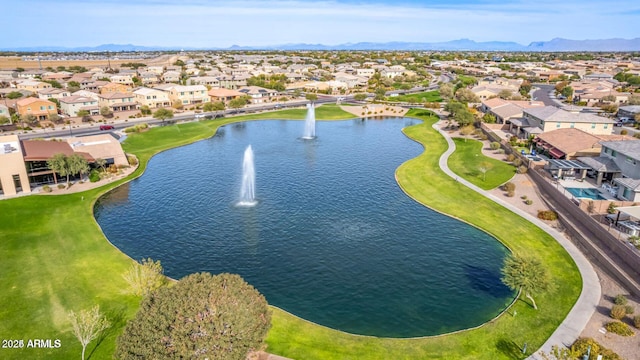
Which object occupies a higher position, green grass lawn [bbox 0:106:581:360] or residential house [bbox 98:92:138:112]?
residential house [bbox 98:92:138:112]

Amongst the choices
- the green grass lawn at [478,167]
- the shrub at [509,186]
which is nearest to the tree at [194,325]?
the shrub at [509,186]

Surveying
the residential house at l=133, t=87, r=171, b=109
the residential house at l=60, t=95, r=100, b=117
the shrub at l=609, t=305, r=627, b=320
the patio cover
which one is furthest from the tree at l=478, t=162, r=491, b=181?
the residential house at l=60, t=95, r=100, b=117

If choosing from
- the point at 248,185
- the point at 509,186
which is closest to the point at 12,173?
the point at 248,185

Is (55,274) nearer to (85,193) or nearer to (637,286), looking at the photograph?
(85,193)

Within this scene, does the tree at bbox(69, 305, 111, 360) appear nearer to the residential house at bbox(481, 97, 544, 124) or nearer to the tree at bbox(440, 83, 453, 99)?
the residential house at bbox(481, 97, 544, 124)

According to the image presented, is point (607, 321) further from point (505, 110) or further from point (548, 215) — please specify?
point (505, 110)

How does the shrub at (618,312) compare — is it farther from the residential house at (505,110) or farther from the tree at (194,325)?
the residential house at (505,110)
